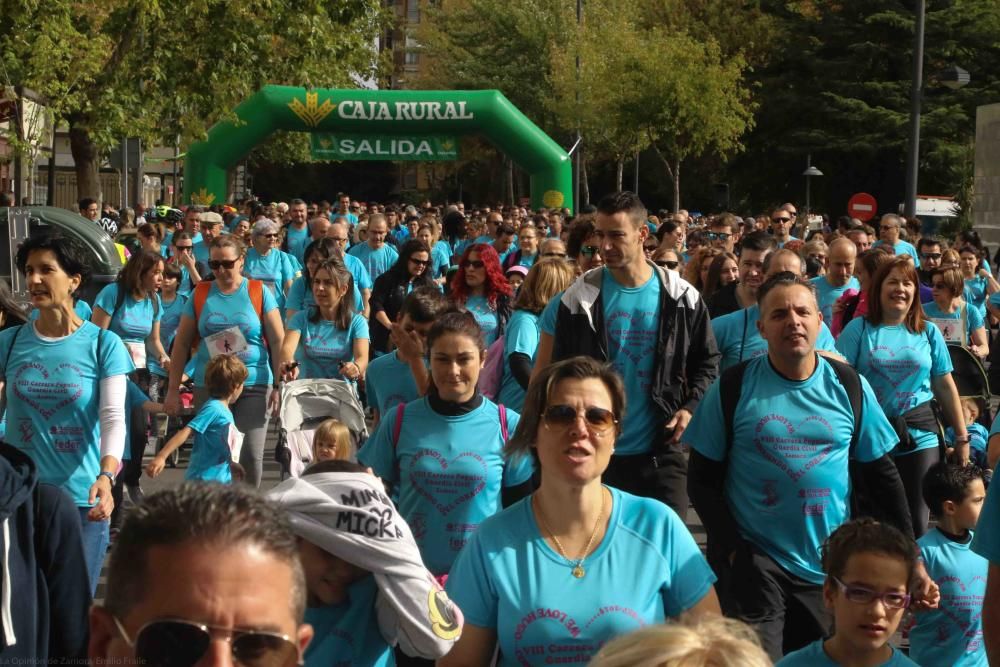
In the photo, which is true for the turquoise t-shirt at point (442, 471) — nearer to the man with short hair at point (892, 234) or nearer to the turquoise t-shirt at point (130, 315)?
the turquoise t-shirt at point (130, 315)

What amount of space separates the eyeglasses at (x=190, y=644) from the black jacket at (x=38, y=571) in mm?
1646

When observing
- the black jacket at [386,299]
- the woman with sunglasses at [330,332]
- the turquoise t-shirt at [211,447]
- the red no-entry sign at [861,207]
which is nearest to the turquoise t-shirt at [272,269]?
the black jacket at [386,299]

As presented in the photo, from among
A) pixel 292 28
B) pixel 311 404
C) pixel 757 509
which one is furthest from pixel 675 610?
pixel 292 28

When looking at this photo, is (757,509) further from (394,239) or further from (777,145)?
(777,145)

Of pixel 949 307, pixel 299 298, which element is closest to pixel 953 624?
pixel 299 298

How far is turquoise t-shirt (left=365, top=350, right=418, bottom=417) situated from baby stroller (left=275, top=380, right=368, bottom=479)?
106 cm

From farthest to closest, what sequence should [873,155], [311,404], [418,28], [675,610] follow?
[418,28], [873,155], [311,404], [675,610]

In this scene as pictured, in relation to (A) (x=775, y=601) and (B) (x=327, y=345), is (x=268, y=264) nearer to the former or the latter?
(B) (x=327, y=345)

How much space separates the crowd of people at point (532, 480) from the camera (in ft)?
8.06

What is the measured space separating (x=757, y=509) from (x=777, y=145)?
156 ft

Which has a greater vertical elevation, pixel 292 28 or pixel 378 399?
pixel 292 28

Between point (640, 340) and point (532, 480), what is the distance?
994mm

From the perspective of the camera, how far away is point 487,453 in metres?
5.52

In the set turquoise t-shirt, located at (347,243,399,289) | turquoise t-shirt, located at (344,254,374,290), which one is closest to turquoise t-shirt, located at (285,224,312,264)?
turquoise t-shirt, located at (347,243,399,289)
